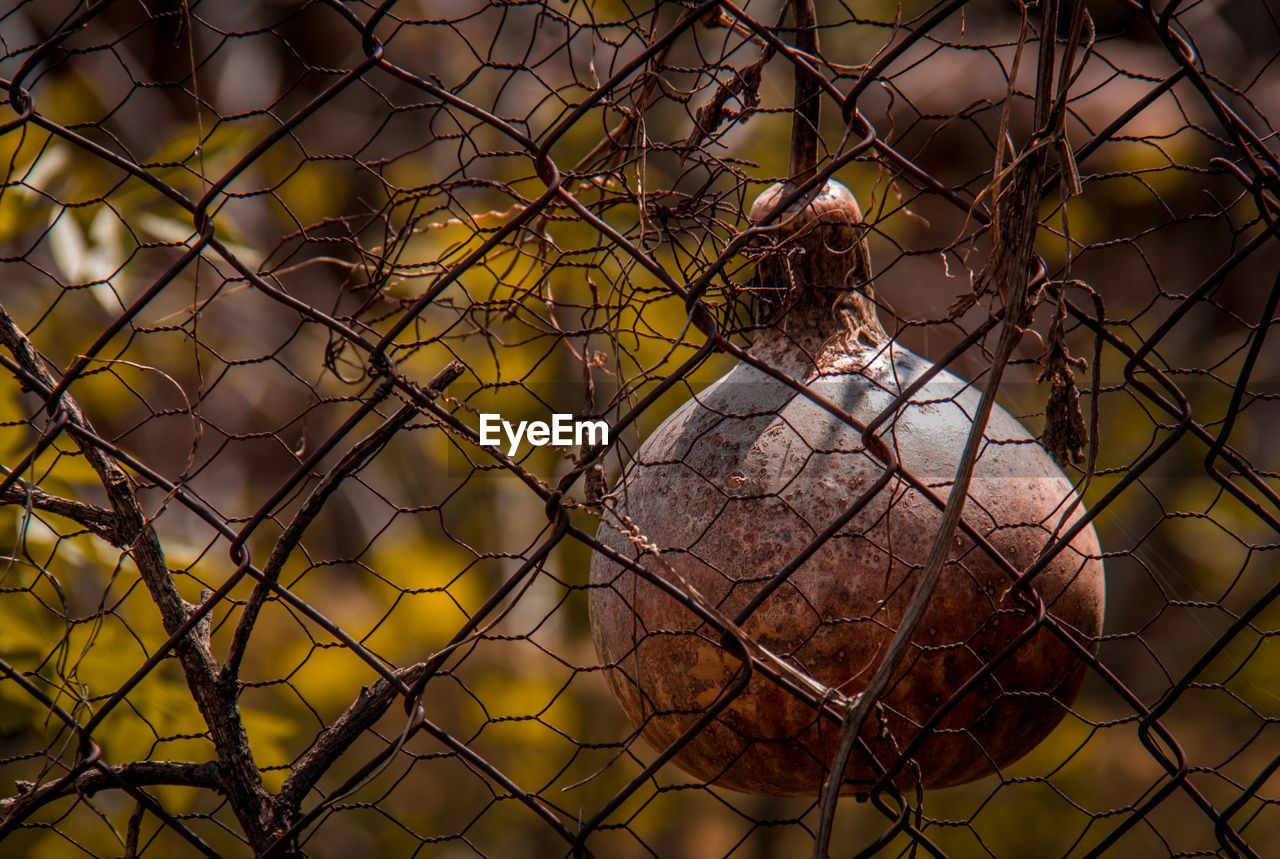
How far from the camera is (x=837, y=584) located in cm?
97

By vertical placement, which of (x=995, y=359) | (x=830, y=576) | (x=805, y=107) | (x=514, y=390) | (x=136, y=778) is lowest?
(x=136, y=778)

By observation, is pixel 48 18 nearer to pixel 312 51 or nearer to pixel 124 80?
pixel 124 80

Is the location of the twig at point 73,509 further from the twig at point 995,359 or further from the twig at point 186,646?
the twig at point 995,359

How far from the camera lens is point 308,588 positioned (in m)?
3.81

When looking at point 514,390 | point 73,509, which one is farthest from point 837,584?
point 514,390

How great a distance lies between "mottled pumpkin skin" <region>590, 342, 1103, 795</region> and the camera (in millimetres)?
973

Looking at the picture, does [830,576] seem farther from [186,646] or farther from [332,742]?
[186,646]

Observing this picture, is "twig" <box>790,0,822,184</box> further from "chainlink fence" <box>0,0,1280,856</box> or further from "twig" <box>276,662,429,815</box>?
"twig" <box>276,662,429,815</box>

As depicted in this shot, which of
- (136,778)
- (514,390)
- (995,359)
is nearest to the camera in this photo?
(995,359)

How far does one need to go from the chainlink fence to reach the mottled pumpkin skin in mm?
28

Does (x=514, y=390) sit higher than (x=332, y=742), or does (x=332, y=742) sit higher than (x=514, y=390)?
(x=514, y=390)

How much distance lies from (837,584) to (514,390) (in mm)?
2655

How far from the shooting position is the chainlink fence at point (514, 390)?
1024 millimetres

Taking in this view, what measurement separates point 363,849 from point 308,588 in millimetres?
1407
